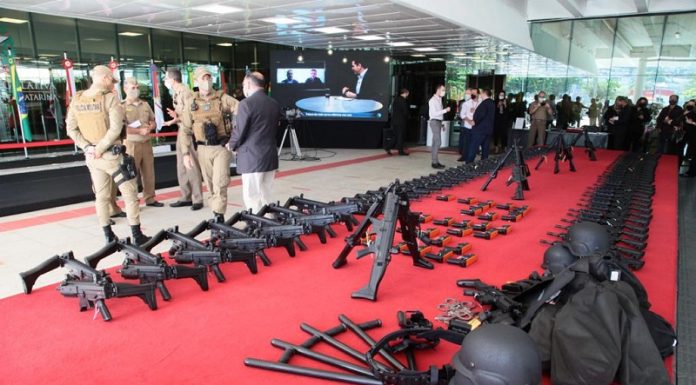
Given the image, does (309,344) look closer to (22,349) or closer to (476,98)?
(22,349)

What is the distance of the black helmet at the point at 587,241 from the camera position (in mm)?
2180

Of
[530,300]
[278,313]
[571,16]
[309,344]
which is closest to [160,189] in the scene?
[278,313]

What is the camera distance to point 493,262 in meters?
3.15

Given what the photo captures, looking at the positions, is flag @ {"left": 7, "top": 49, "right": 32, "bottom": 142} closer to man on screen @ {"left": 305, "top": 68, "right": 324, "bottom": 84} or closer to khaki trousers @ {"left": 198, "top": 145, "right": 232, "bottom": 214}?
man on screen @ {"left": 305, "top": 68, "right": 324, "bottom": 84}

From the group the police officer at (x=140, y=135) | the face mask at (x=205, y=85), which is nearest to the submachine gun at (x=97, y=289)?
the face mask at (x=205, y=85)

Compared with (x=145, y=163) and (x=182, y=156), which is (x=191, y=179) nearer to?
(x=182, y=156)

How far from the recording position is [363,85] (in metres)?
11.5

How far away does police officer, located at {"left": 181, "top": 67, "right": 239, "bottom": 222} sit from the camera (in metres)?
4.56

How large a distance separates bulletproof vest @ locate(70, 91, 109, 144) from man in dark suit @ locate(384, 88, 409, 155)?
7.23m

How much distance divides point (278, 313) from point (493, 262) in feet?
5.26

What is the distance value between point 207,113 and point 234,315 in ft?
9.68

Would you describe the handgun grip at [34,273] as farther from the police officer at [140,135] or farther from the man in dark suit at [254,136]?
the police officer at [140,135]

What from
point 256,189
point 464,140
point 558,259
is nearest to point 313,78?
point 464,140

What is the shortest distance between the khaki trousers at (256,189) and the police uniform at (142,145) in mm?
2046
